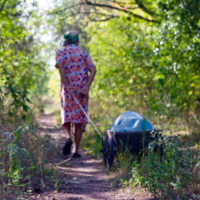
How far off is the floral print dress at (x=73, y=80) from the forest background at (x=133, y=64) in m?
0.71

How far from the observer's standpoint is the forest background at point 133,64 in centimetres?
557

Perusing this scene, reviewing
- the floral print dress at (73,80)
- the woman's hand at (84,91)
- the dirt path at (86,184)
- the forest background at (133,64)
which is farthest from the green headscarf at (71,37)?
the dirt path at (86,184)

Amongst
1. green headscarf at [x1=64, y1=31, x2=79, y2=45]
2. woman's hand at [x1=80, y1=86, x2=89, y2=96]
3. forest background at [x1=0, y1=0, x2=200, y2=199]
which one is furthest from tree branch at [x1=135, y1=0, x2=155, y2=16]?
woman's hand at [x1=80, y1=86, x2=89, y2=96]

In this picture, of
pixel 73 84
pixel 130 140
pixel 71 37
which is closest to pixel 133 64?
pixel 71 37

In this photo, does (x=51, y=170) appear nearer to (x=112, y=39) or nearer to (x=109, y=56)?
(x=109, y=56)

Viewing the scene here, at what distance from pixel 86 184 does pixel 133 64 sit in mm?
5260

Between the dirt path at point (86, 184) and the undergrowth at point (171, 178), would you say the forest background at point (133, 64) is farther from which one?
the dirt path at point (86, 184)

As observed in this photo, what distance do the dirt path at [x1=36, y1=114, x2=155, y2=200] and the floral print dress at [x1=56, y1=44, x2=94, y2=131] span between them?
0.81 m

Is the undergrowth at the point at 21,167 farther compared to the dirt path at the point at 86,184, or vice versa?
the dirt path at the point at 86,184

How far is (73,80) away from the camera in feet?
16.7

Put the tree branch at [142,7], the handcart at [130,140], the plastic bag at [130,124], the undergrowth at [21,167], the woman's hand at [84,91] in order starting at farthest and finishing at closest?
the tree branch at [142,7] < the woman's hand at [84,91] < the plastic bag at [130,124] < the handcart at [130,140] < the undergrowth at [21,167]

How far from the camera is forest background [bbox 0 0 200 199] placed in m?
5.57

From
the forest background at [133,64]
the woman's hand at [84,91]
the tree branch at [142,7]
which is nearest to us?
the woman's hand at [84,91]

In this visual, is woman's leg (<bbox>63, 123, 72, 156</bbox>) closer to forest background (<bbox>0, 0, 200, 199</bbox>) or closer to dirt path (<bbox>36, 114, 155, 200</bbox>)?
dirt path (<bbox>36, 114, 155, 200</bbox>)
